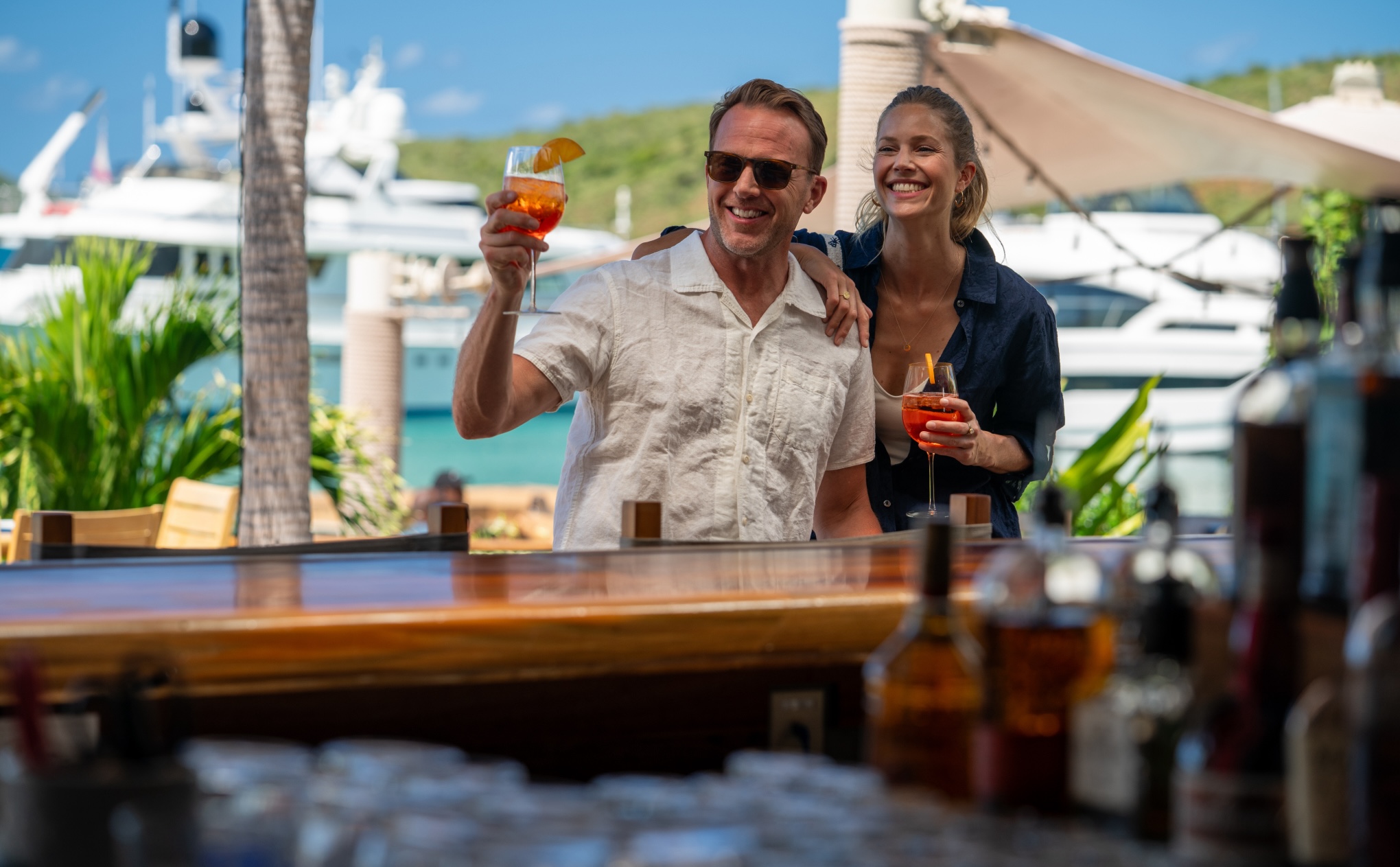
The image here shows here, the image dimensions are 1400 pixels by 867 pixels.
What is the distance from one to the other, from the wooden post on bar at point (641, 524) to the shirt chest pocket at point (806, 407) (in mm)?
691

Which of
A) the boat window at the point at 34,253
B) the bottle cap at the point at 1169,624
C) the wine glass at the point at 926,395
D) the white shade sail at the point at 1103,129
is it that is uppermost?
the boat window at the point at 34,253

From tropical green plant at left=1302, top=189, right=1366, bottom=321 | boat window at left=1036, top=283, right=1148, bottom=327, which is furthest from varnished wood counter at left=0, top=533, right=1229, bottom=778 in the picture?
boat window at left=1036, top=283, right=1148, bottom=327

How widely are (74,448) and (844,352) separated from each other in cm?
407

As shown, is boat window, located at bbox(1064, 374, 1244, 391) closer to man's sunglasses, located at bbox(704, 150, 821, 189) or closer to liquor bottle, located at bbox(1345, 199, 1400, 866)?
man's sunglasses, located at bbox(704, 150, 821, 189)

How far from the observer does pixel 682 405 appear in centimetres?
249

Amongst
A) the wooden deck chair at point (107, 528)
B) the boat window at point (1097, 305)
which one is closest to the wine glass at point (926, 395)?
the wooden deck chair at point (107, 528)

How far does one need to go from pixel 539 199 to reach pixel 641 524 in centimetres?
56

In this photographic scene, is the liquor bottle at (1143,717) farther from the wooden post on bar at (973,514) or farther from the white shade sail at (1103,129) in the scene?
the white shade sail at (1103,129)

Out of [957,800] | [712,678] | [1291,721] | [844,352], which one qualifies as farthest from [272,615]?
[844,352]

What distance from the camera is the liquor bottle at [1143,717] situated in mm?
803

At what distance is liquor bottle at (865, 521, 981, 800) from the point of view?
2.77 ft

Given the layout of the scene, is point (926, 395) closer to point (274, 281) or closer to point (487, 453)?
point (274, 281)

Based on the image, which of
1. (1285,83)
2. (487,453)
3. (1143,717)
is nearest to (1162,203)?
(1285,83)

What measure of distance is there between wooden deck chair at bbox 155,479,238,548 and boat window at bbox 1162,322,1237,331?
1886 centimetres
